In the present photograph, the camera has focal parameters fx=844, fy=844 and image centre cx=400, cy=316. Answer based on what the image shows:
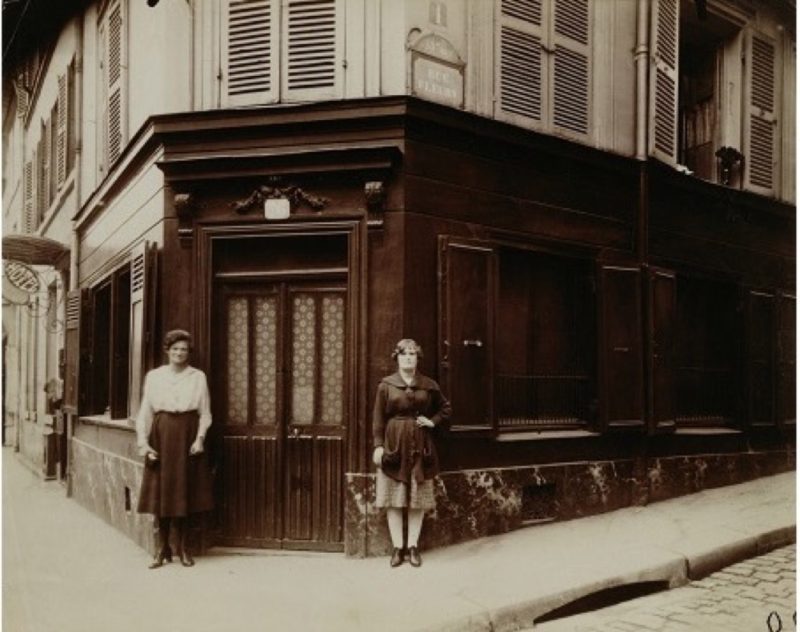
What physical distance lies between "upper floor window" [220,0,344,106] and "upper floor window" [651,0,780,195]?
3067 millimetres

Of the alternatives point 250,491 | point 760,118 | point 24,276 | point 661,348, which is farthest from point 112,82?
point 760,118

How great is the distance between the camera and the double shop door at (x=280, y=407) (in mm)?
6289

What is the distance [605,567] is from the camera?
5508 millimetres

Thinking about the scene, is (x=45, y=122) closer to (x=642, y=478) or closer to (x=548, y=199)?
(x=548, y=199)

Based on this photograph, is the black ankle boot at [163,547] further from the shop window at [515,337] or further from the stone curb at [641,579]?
the stone curb at [641,579]

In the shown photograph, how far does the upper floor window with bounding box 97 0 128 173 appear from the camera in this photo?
7453 millimetres

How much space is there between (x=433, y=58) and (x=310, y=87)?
0.95m

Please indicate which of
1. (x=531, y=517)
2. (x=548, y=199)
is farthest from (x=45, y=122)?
(x=531, y=517)

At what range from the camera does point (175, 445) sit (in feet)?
19.5

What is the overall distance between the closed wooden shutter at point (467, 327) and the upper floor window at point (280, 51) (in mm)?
1551

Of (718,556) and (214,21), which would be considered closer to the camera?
(718,556)

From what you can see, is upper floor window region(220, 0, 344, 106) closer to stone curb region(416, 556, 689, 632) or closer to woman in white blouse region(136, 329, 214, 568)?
woman in white blouse region(136, 329, 214, 568)

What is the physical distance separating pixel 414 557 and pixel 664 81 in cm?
496

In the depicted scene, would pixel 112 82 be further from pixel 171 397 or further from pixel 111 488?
pixel 111 488
